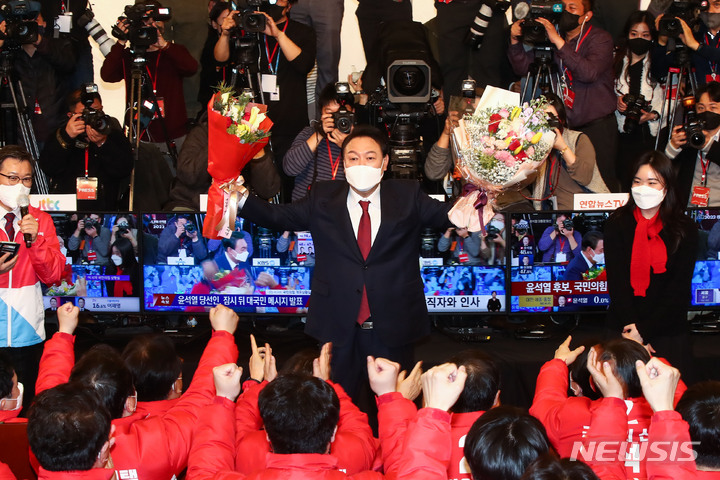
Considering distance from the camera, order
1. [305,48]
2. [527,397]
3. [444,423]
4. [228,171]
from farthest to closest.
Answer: [305,48], [527,397], [228,171], [444,423]

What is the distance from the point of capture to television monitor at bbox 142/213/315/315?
177 inches

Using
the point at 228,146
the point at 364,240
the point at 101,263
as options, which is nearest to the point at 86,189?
the point at 101,263

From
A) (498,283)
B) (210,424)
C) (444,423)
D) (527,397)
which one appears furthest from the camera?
(498,283)

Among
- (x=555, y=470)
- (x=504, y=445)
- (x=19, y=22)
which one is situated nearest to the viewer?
(x=555, y=470)

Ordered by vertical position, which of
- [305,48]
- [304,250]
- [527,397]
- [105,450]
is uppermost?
[305,48]

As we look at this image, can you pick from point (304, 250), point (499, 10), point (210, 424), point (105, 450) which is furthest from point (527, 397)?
point (499, 10)

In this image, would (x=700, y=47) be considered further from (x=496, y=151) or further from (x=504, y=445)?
(x=504, y=445)

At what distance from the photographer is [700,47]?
553 cm

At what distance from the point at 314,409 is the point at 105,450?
526mm

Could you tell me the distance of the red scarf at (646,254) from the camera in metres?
3.39

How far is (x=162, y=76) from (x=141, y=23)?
470mm

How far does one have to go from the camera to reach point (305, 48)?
5.56 metres

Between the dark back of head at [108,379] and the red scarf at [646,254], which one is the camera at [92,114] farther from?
the red scarf at [646,254]

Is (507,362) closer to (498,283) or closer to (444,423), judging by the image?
(498,283)
